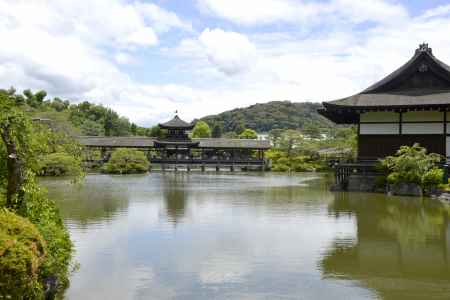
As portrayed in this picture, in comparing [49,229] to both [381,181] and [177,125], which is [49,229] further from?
[177,125]

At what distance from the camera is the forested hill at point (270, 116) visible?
14600 centimetres

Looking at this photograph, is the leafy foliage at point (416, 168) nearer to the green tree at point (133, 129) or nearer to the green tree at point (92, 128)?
the green tree at point (92, 128)

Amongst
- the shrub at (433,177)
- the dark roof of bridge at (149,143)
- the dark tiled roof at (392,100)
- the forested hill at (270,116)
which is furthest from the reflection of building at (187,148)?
the forested hill at (270,116)

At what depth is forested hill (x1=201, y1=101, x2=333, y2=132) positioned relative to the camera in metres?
146

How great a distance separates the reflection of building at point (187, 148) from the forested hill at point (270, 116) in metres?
81.1

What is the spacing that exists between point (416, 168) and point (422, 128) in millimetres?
3826

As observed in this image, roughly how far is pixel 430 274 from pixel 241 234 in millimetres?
4958

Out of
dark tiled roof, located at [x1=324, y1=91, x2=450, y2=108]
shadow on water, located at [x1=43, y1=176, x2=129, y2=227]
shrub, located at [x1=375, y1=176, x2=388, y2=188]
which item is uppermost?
dark tiled roof, located at [x1=324, y1=91, x2=450, y2=108]

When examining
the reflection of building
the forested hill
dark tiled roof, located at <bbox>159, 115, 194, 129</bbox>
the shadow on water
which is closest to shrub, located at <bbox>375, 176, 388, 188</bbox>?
the shadow on water

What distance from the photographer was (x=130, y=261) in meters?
9.56

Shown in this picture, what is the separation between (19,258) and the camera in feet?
17.9

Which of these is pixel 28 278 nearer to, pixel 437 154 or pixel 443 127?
pixel 437 154

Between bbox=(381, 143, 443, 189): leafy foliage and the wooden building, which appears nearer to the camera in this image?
bbox=(381, 143, 443, 189): leafy foliage

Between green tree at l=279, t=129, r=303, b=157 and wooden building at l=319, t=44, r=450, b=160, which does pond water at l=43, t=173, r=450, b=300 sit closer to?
wooden building at l=319, t=44, r=450, b=160
